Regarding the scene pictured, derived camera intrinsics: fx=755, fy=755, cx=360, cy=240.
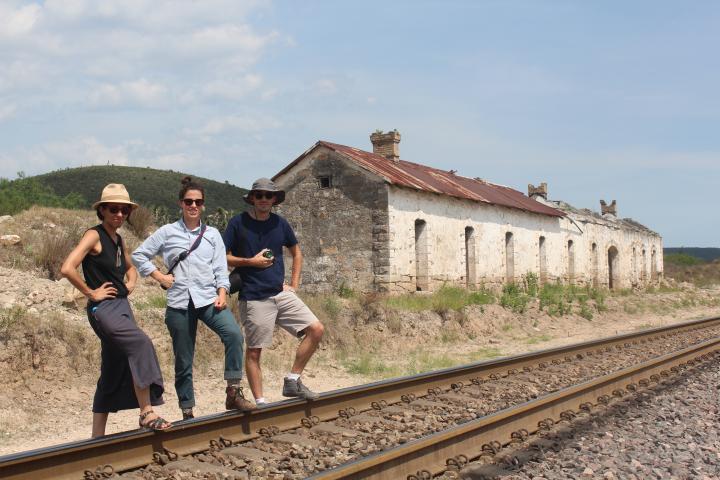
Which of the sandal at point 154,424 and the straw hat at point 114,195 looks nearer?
the sandal at point 154,424

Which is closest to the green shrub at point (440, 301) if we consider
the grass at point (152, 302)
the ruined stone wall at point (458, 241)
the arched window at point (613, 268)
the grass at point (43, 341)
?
the ruined stone wall at point (458, 241)

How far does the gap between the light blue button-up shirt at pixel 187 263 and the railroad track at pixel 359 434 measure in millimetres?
983

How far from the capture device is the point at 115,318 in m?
5.32

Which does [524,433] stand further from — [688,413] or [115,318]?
[115,318]

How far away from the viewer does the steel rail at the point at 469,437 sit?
4.76 metres

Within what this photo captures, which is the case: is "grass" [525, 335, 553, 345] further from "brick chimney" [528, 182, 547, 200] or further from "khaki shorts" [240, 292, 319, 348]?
"brick chimney" [528, 182, 547, 200]

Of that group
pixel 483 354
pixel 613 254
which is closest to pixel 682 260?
pixel 613 254

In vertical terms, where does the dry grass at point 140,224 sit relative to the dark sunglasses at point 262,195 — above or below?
above

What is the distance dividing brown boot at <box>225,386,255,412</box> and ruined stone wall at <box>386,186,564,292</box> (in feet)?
46.6

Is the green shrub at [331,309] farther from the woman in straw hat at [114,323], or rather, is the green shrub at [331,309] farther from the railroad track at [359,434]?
the woman in straw hat at [114,323]

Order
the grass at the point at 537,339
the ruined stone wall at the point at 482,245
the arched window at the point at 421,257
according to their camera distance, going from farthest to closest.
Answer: the arched window at the point at 421,257, the ruined stone wall at the point at 482,245, the grass at the point at 537,339

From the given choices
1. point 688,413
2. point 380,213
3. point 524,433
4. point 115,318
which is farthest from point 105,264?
point 380,213

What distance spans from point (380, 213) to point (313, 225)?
2325 millimetres

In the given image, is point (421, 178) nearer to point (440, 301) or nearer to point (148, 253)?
point (440, 301)
